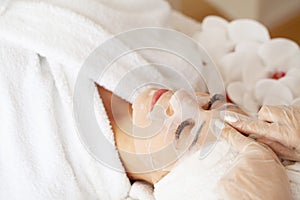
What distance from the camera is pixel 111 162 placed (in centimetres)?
91

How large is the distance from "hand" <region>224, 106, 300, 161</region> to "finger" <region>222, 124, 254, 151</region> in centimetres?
2

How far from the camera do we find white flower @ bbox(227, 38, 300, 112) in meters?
1.08

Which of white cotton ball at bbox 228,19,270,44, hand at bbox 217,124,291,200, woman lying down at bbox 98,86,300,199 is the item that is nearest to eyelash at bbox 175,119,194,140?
woman lying down at bbox 98,86,300,199

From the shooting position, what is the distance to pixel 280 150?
2.50 ft

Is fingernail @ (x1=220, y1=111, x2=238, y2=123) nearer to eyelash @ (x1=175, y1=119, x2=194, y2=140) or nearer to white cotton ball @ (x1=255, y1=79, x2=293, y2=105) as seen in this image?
eyelash @ (x1=175, y1=119, x2=194, y2=140)

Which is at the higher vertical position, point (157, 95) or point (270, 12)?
point (157, 95)

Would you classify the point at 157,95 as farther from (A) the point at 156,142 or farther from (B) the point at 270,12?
(B) the point at 270,12

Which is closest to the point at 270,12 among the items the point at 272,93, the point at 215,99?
the point at 272,93

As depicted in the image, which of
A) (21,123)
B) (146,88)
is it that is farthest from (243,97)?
(21,123)

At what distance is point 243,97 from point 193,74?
0.14 meters

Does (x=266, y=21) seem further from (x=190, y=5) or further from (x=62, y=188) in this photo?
(x=62, y=188)

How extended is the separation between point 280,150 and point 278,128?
3cm

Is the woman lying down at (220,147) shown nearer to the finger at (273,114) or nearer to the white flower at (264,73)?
the finger at (273,114)

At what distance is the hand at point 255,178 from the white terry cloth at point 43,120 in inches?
9.3
